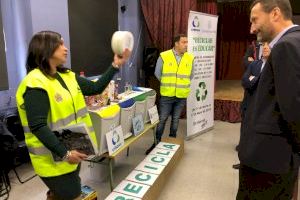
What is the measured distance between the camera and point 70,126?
1.43 metres

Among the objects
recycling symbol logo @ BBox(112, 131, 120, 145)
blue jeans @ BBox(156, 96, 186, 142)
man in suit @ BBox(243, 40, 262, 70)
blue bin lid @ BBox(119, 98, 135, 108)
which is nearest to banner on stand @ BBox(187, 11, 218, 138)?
blue jeans @ BBox(156, 96, 186, 142)

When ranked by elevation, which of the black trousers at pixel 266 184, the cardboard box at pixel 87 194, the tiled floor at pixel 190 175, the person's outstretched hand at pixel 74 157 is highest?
the person's outstretched hand at pixel 74 157

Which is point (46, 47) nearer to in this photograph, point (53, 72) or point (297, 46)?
point (53, 72)

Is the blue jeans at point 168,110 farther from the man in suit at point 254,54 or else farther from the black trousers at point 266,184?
the black trousers at point 266,184

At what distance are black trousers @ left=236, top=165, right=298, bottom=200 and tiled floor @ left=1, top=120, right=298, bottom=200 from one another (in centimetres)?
117

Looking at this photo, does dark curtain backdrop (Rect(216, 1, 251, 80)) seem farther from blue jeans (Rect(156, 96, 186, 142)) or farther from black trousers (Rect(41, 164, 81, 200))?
black trousers (Rect(41, 164, 81, 200))

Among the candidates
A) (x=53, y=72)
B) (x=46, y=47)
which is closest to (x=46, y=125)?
(x=53, y=72)

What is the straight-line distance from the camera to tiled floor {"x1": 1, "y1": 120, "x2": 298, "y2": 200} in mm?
2504

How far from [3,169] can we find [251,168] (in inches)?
92.2

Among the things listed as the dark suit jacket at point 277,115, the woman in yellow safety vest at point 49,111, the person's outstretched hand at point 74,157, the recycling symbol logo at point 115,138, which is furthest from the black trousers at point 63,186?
the dark suit jacket at point 277,115

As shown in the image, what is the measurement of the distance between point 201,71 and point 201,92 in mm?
312

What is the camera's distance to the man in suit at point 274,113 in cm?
106

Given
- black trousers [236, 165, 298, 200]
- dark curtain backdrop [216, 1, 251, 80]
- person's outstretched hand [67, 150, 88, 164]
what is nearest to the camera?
black trousers [236, 165, 298, 200]

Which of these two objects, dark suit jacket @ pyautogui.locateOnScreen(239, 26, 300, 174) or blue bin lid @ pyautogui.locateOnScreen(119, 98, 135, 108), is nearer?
dark suit jacket @ pyautogui.locateOnScreen(239, 26, 300, 174)
